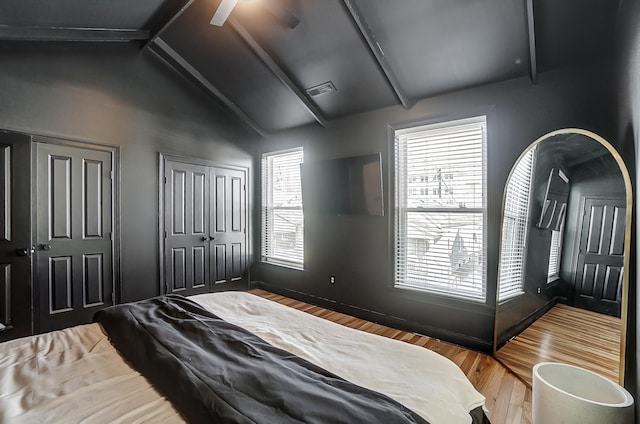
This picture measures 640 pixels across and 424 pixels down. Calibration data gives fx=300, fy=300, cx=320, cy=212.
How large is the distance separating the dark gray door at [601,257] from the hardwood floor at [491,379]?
2.57 ft

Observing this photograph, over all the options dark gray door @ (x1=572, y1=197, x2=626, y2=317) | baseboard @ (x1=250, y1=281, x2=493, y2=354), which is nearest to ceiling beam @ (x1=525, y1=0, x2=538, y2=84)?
dark gray door @ (x1=572, y1=197, x2=626, y2=317)

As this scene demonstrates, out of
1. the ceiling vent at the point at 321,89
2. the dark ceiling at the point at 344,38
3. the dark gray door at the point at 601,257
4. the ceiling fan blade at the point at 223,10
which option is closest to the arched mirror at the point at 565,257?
the dark gray door at the point at 601,257

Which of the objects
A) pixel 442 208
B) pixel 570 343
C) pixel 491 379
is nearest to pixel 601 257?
pixel 570 343

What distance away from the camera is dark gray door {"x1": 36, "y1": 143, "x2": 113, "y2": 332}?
2.98 m

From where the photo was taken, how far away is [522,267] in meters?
2.48

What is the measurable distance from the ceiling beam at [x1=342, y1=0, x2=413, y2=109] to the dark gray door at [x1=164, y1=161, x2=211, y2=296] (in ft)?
9.00

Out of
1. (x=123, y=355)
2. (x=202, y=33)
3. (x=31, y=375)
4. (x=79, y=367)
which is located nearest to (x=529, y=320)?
(x=123, y=355)

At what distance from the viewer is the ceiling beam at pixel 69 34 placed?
2.66m

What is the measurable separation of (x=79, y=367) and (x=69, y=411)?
35 centimetres

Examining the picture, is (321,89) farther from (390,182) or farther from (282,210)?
(282,210)

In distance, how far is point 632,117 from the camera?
167 cm

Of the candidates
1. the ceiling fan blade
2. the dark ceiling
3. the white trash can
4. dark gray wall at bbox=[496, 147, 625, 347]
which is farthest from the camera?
the dark ceiling

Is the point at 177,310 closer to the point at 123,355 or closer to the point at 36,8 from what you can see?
the point at 123,355

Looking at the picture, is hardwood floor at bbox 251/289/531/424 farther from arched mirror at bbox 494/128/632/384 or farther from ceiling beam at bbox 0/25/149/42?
ceiling beam at bbox 0/25/149/42
